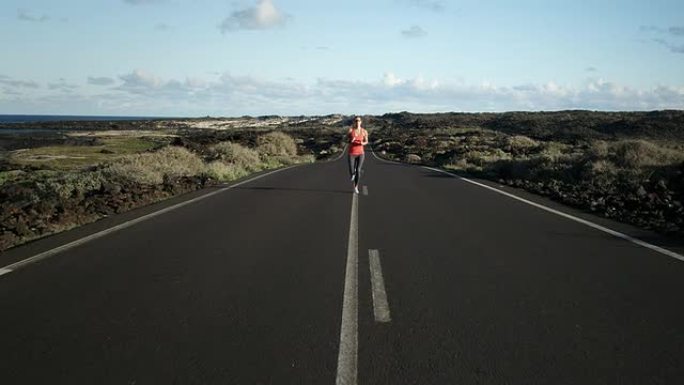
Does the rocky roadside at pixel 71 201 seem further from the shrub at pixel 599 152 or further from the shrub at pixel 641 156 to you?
the shrub at pixel 641 156

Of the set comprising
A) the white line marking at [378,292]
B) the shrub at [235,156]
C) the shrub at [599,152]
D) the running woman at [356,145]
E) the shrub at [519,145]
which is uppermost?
the running woman at [356,145]

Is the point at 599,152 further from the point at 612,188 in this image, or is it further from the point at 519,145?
the point at 519,145

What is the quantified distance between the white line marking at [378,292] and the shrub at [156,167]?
37.5ft

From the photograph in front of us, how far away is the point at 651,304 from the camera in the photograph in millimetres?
5836

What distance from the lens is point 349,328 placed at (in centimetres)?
515

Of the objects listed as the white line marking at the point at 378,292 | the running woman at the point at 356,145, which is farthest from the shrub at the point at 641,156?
the white line marking at the point at 378,292

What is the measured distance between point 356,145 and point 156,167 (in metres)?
8.11

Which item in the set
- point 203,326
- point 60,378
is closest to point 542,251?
point 203,326

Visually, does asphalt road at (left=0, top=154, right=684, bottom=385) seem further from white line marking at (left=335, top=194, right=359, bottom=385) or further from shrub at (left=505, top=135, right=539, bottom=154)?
shrub at (left=505, top=135, right=539, bottom=154)

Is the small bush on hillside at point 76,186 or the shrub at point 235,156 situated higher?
the small bush on hillside at point 76,186

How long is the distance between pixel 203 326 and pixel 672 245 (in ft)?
23.2

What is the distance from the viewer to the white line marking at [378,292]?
18.1 feet

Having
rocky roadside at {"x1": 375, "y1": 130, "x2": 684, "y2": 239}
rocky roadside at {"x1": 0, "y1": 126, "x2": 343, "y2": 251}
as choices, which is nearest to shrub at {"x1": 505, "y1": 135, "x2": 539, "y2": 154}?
rocky roadside at {"x1": 375, "y1": 130, "x2": 684, "y2": 239}

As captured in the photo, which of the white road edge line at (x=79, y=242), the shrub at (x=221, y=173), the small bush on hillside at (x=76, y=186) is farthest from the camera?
the shrub at (x=221, y=173)
